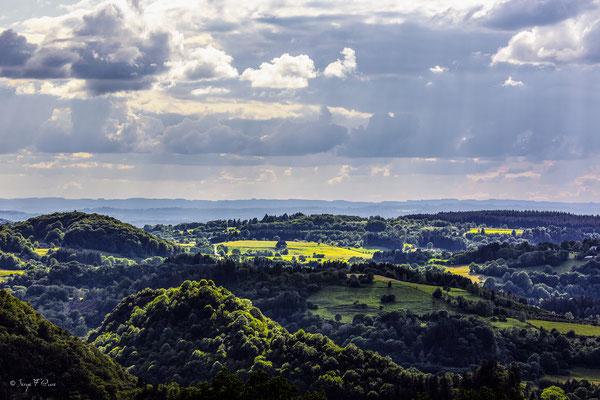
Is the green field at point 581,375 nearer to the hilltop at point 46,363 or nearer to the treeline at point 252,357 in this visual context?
the treeline at point 252,357

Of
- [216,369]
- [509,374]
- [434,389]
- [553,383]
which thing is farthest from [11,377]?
[553,383]

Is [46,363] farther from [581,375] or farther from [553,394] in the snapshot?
[581,375]

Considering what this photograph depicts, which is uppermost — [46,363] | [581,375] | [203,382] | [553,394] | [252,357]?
[46,363]

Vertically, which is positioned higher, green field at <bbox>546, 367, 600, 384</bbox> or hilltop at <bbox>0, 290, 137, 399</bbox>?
hilltop at <bbox>0, 290, 137, 399</bbox>

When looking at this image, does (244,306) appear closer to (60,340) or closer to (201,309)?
(201,309)

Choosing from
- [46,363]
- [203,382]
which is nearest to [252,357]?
[203,382]

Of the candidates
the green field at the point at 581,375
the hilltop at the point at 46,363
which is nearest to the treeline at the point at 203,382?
the hilltop at the point at 46,363

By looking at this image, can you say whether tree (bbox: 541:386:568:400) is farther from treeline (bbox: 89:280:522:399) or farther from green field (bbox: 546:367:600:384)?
green field (bbox: 546:367:600:384)

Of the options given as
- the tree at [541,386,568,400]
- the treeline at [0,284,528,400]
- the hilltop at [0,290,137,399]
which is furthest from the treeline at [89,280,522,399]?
the hilltop at [0,290,137,399]

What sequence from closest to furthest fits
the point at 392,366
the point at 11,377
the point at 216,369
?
the point at 11,377
the point at 392,366
the point at 216,369

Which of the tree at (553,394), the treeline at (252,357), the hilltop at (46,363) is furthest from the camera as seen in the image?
the tree at (553,394)

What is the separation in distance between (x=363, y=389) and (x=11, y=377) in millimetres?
60091

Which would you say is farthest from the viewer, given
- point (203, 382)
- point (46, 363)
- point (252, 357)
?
point (252, 357)

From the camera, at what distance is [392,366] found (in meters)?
157
